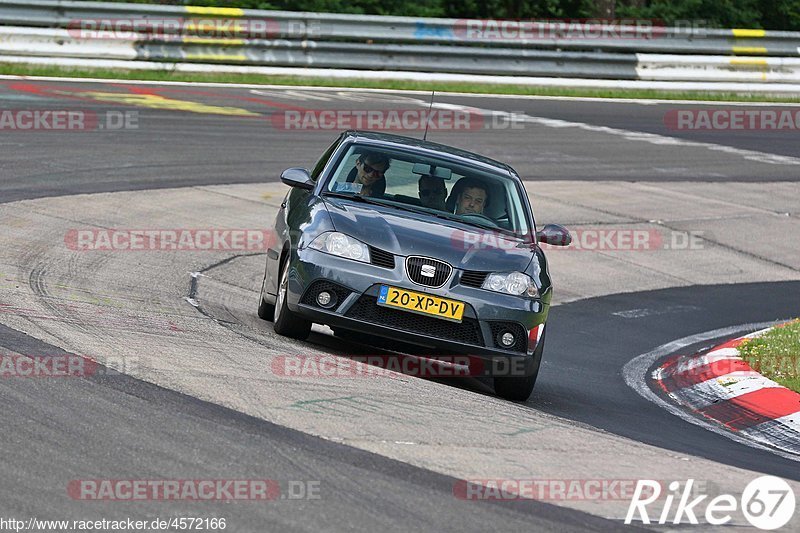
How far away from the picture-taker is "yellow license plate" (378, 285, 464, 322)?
7992 mm

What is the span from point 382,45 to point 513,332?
680 inches

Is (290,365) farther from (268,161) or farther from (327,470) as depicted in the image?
(268,161)

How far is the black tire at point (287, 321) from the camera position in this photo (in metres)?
8.48

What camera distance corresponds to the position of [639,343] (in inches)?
446

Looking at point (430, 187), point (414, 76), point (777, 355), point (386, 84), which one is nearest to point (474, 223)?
point (430, 187)

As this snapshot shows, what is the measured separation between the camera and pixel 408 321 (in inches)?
316

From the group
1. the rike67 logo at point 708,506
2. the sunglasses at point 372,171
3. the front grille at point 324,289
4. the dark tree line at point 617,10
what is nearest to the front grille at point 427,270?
the front grille at point 324,289

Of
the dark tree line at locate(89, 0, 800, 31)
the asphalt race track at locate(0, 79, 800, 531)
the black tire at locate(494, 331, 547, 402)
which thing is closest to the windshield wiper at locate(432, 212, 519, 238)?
the black tire at locate(494, 331, 547, 402)

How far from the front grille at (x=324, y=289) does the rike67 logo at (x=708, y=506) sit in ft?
8.95

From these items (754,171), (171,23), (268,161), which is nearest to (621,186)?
(754,171)

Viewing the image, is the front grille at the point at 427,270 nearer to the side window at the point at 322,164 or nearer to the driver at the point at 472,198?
the driver at the point at 472,198

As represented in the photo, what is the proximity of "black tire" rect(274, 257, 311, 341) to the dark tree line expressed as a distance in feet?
70.1

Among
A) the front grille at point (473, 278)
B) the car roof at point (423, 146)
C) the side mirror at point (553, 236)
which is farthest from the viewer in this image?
the car roof at point (423, 146)

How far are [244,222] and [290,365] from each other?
6.75 meters
